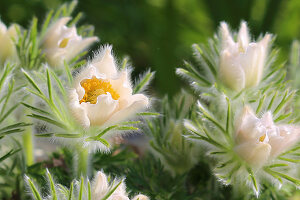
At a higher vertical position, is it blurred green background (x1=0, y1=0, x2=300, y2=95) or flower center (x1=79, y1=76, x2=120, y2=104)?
blurred green background (x1=0, y1=0, x2=300, y2=95)

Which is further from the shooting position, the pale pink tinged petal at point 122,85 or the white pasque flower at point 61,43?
the white pasque flower at point 61,43

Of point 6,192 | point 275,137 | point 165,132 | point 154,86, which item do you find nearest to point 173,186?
point 165,132

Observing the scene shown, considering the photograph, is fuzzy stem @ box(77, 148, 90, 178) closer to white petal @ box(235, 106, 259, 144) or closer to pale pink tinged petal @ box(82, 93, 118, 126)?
pale pink tinged petal @ box(82, 93, 118, 126)

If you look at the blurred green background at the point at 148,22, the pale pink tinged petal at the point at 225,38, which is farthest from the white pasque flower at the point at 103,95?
the blurred green background at the point at 148,22

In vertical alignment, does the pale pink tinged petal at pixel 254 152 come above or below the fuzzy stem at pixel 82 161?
below

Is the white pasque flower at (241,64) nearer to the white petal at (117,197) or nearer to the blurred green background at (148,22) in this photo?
the white petal at (117,197)

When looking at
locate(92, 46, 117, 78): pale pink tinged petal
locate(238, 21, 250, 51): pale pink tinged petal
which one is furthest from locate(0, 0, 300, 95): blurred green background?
locate(92, 46, 117, 78): pale pink tinged petal
